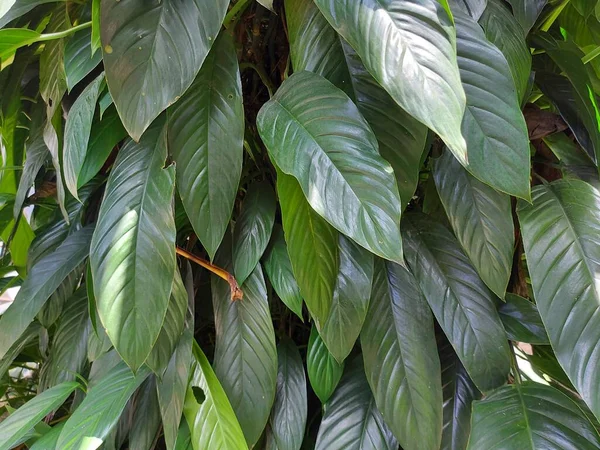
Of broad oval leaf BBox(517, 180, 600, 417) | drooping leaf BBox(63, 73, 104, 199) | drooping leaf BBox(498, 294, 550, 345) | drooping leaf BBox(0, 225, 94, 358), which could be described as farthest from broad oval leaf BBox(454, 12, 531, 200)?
drooping leaf BBox(0, 225, 94, 358)

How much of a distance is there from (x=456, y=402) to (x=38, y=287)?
62 centimetres

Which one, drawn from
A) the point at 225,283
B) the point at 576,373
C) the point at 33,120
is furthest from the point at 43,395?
the point at 576,373

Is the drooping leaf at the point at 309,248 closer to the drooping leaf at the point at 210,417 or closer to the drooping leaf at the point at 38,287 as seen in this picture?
the drooping leaf at the point at 210,417

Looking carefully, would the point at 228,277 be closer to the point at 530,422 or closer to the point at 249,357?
the point at 249,357

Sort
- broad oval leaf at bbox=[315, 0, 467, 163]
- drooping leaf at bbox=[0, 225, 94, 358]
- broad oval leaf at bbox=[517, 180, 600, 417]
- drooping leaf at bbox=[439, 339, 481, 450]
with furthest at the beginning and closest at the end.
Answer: drooping leaf at bbox=[0, 225, 94, 358] < drooping leaf at bbox=[439, 339, 481, 450] < broad oval leaf at bbox=[517, 180, 600, 417] < broad oval leaf at bbox=[315, 0, 467, 163]

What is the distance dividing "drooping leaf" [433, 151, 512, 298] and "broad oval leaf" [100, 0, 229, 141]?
0.32 meters

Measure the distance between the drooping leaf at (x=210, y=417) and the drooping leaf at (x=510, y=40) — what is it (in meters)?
0.53

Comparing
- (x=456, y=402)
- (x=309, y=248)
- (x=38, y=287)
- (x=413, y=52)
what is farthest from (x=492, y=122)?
(x=38, y=287)

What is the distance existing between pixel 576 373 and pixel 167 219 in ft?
1.56

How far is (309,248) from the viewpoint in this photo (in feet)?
1.83

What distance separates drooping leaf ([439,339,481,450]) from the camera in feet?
1.99

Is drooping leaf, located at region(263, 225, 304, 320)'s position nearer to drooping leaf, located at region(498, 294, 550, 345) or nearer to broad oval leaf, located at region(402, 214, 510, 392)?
broad oval leaf, located at region(402, 214, 510, 392)

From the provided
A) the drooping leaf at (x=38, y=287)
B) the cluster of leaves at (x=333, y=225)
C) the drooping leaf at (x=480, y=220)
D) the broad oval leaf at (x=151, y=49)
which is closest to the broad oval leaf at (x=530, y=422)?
the cluster of leaves at (x=333, y=225)

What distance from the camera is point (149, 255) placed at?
54 cm
